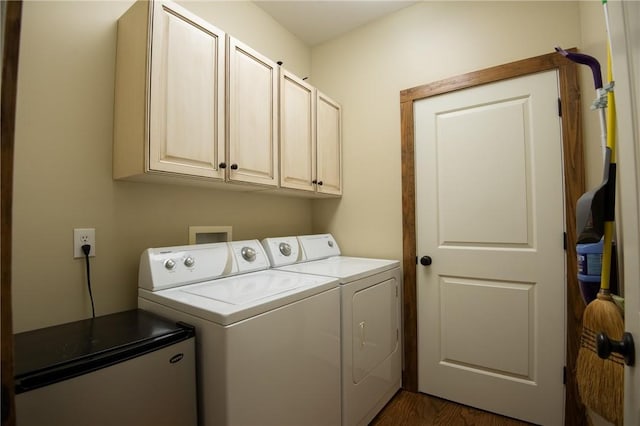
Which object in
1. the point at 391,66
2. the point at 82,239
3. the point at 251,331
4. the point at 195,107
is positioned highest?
Result: the point at 391,66

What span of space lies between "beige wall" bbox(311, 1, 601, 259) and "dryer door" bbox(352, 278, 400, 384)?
410 millimetres

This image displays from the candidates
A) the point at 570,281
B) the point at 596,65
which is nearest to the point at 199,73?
the point at 596,65

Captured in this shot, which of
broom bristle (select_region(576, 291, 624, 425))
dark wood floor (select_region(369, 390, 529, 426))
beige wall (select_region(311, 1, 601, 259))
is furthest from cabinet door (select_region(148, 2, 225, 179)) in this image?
dark wood floor (select_region(369, 390, 529, 426))

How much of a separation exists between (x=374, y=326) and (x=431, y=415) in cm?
71

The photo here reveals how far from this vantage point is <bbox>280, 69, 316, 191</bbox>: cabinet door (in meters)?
1.86

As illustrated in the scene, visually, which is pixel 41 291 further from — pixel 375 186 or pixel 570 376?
pixel 570 376

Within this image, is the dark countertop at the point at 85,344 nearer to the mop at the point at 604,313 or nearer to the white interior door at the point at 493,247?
the mop at the point at 604,313

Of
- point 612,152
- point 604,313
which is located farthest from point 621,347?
point 612,152

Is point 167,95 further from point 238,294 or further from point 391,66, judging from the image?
point 391,66

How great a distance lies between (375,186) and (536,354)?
1.45 m

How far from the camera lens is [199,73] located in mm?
1387

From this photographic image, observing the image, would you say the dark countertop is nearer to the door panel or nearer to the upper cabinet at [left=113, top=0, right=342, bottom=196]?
the upper cabinet at [left=113, top=0, right=342, bottom=196]

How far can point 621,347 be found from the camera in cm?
65

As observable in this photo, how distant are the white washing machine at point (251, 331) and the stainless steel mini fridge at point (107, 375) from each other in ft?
0.24
